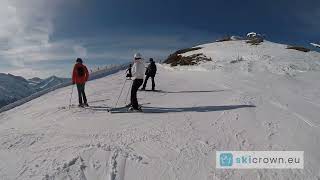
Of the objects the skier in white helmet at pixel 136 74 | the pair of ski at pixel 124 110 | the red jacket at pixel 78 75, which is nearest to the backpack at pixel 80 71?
the red jacket at pixel 78 75

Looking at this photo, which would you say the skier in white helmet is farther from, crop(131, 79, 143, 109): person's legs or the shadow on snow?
the shadow on snow

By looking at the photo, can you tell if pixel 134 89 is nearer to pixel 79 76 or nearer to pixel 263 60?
pixel 79 76

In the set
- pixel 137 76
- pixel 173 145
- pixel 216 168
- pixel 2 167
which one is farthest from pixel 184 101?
pixel 2 167

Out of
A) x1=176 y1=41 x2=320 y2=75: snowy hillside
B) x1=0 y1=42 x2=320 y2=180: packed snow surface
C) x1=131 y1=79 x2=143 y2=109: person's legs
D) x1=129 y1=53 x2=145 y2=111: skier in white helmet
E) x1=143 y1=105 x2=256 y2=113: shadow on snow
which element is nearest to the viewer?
x1=0 y1=42 x2=320 y2=180: packed snow surface

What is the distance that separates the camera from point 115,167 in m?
7.41

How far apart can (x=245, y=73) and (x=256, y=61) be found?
17.6 ft

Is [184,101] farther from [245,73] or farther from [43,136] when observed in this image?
[245,73]

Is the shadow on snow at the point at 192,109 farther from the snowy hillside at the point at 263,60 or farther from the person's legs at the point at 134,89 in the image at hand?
the snowy hillside at the point at 263,60

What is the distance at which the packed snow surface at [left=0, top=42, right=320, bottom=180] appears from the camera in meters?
7.35

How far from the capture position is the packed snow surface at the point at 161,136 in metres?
7.35

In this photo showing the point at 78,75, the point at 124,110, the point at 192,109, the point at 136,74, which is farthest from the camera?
the point at 78,75

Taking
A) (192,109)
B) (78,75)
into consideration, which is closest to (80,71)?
(78,75)

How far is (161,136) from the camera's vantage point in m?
9.48

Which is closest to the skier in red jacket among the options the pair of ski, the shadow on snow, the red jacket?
the red jacket
